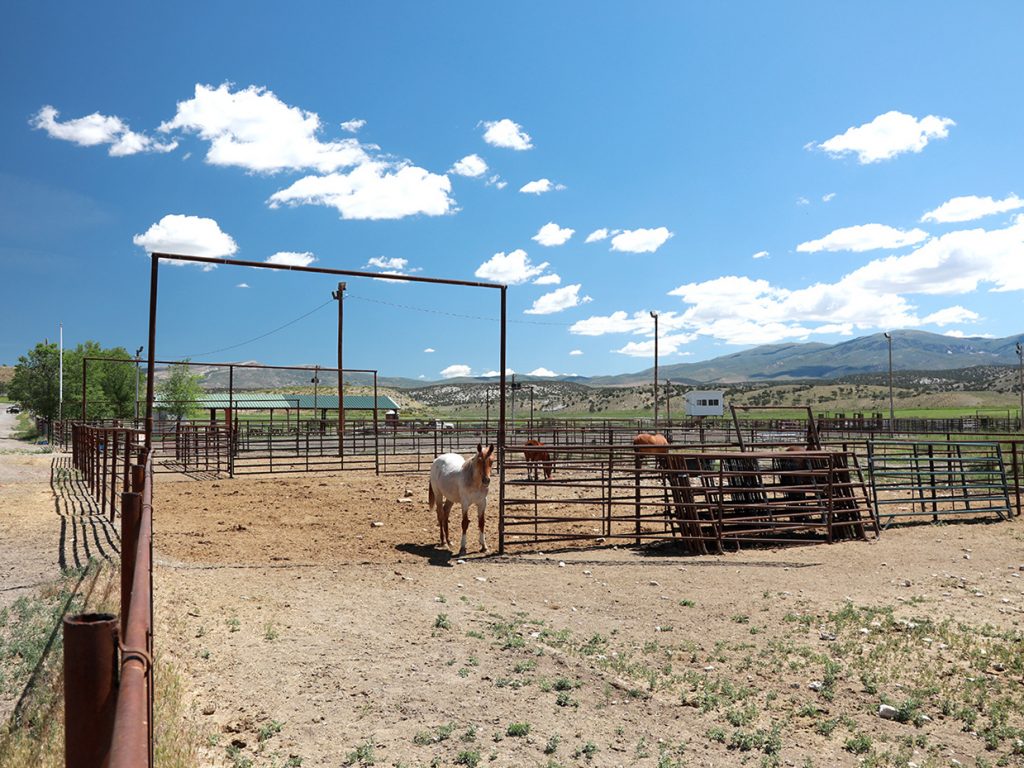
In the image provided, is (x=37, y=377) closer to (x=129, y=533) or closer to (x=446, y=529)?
(x=446, y=529)

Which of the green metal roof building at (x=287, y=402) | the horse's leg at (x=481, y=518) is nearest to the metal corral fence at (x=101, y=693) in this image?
the horse's leg at (x=481, y=518)

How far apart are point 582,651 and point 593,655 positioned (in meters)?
0.12

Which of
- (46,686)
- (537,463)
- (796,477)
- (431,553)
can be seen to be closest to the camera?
(46,686)

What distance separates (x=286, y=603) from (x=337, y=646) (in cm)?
147

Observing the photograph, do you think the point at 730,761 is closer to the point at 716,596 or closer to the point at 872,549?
the point at 716,596

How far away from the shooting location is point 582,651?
234 inches

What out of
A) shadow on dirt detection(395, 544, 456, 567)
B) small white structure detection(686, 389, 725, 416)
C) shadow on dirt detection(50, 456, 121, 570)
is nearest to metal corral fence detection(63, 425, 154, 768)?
shadow on dirt detection(50, 456, 121, 570)

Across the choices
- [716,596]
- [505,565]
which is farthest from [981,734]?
[505,565]

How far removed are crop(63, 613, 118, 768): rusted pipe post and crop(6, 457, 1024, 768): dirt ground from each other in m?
2.86

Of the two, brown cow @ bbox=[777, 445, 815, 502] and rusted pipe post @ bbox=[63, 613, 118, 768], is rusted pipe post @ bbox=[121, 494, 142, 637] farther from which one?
brown cow @ bbox=[777, 445, 815, 502]

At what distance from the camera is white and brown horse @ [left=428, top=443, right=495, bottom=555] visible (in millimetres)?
10250

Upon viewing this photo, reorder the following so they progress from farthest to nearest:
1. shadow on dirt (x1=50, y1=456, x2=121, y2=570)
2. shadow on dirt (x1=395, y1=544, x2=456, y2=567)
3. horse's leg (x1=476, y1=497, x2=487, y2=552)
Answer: horse's leg (x1=476, y1=497, x2=487, y2=552) → shadow on dirt (x1=395, y1=544, x2=456, y2=567) → shadow on dirt (x1=50, y1=456, x2=121, y2=570)

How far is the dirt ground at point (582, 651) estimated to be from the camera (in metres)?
4.36

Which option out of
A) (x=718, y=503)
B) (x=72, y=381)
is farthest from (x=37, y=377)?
(x=718, y=503)
